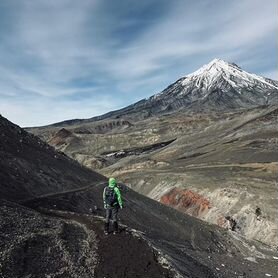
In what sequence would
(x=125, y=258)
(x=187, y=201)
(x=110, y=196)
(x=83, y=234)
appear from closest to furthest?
(x=125, y=258) < (x=110, y=196) < (x=83, y=234) < (x=187, y=201)

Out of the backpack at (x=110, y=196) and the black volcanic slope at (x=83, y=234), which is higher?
the backpack at (x=110, y=196)

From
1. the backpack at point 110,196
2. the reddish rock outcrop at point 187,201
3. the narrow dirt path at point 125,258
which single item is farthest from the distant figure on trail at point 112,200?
the reddish rock outcrop at point 187,201

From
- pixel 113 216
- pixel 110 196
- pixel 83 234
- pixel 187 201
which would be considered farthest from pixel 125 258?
pixel 187 201

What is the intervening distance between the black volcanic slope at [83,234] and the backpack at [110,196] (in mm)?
1491

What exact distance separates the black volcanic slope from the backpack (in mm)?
1491

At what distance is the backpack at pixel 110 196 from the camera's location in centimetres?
2136

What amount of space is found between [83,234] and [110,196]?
2.39 metres

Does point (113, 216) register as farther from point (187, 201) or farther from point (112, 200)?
point (187, 201)

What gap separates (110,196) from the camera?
21.4m

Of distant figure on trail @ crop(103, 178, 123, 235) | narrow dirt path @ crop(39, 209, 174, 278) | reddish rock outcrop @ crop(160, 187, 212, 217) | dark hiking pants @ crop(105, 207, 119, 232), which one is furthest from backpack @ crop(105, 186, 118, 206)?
reddish rock outcrop @ crop(160, 187, 212, 217)

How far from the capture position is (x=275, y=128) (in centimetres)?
12169

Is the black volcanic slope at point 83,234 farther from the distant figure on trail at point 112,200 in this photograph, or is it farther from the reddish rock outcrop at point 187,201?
the reddish rock outcrop at point 187,201

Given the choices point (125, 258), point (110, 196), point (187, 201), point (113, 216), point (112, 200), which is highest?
point (110, 196)

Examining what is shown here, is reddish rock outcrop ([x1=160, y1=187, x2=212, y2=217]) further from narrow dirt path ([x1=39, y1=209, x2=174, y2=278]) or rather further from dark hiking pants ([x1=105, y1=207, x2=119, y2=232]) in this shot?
narrow dirt path ([x1=39, y1=209, x2=174, y2=278])
